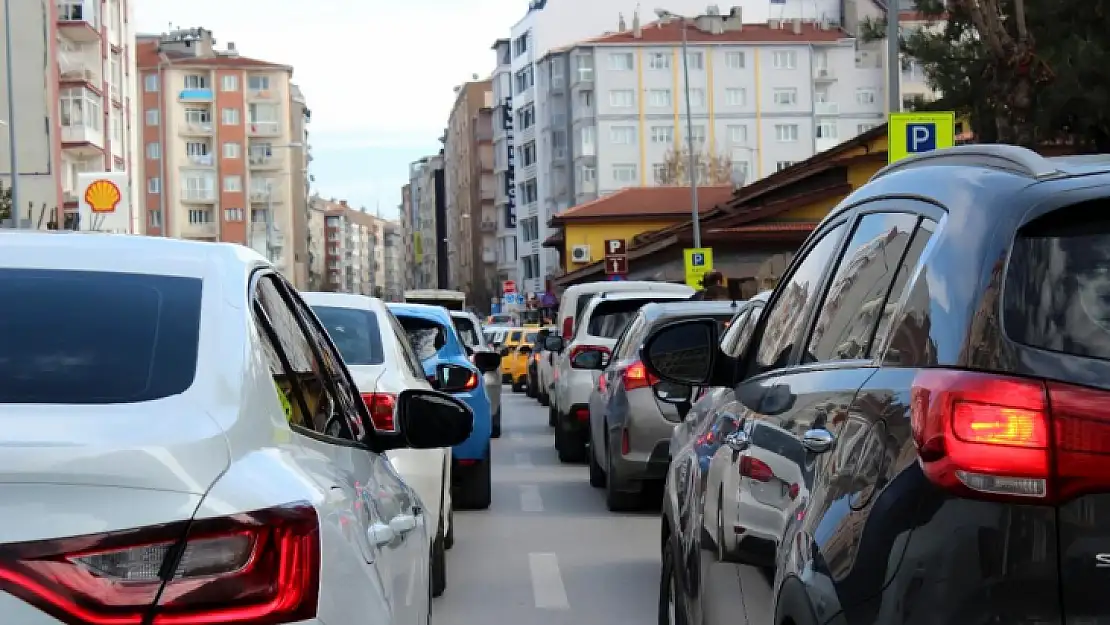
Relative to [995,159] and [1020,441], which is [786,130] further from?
[1020,441]

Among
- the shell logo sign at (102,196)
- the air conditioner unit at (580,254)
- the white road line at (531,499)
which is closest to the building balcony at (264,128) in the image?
the air conditioner unit at (580,254)

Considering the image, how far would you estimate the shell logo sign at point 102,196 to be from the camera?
4353 cm

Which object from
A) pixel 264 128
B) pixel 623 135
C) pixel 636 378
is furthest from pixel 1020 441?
pixel 264 128

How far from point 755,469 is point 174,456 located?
5.63ft

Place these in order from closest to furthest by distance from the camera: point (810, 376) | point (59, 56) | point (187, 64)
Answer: point (810, 376), point (59, 56), point (187, 64)

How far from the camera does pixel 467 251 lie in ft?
523

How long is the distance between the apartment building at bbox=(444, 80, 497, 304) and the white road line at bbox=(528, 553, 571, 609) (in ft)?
442

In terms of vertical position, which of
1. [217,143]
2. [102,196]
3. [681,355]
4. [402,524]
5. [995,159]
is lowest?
[402,524]

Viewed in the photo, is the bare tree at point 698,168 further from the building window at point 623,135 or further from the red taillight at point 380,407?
the red taillight at point 380,407

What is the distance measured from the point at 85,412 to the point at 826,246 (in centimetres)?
217

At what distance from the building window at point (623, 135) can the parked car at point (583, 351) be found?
93.4m

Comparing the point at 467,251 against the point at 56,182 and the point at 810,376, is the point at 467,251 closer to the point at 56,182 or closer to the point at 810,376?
the point at 56,182

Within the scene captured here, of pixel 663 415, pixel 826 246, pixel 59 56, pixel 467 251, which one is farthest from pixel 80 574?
pixel 467 251

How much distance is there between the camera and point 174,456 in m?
2.77
